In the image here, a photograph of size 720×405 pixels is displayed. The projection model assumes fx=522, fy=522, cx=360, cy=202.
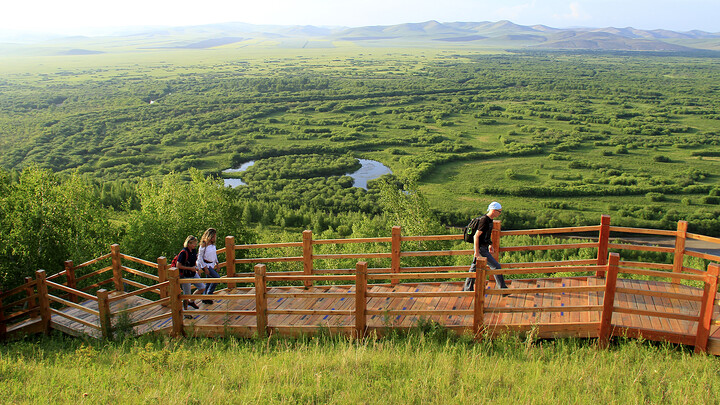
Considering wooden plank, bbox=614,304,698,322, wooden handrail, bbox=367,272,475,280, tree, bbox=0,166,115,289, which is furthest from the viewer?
tree, bbox=0,166,115,289

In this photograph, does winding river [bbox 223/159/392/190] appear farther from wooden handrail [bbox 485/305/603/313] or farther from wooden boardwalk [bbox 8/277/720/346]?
wooden handrail [bbox 485/305/603/313]

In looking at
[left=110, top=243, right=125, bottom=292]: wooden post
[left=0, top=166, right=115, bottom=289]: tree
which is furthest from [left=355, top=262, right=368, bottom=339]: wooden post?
[left=0, top=166, right=115, bottom=289]: tree

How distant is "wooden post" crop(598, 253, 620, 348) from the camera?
7547mm

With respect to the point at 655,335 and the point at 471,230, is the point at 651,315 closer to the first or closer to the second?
the point at 655,335

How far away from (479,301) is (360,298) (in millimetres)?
1836

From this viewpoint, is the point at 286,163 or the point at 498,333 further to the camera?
the point at 286,163

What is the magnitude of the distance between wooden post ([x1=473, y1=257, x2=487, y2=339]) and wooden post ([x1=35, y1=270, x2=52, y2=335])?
8267 mm

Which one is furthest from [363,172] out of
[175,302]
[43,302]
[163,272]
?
[175,302]

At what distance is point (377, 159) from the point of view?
85.2 meters

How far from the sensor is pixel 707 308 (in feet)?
23.9

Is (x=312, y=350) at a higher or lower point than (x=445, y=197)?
higher

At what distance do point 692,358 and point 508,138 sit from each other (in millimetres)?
90188

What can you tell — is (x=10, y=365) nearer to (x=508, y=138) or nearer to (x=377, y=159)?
(x=377, y=159)

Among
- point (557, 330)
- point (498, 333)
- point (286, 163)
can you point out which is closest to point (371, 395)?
point (498, 333)
